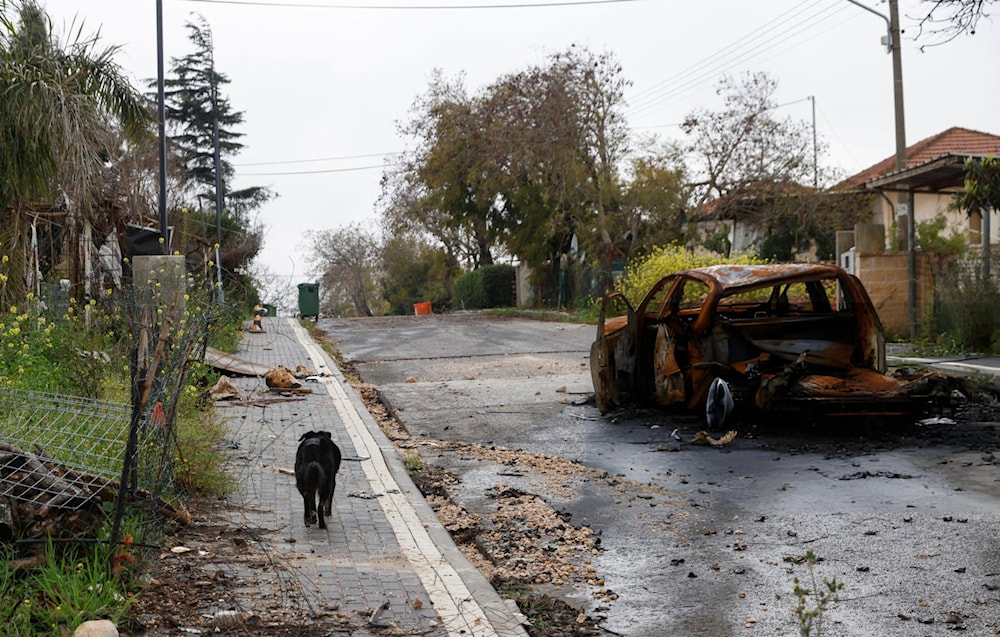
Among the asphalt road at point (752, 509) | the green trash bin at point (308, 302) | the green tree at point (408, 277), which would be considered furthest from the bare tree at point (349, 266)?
the asphalt road at point (752, 509)

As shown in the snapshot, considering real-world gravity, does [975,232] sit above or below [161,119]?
below

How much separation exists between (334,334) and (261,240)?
5372 millimetres

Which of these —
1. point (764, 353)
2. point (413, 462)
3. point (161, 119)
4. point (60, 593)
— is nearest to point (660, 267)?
point (161, 119)

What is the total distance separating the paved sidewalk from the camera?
500 cm

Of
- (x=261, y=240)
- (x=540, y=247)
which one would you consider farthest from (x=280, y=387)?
(x=540, y=247)

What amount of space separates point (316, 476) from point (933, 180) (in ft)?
48.8

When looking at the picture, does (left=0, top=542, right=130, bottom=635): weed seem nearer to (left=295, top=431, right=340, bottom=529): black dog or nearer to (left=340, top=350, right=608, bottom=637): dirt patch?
(left=295, top=431, right=340, bottom=529): black dog

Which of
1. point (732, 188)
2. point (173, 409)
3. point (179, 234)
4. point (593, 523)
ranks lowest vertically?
point (593, 523)

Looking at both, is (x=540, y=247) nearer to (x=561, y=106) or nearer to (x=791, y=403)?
(x=561, y=106)

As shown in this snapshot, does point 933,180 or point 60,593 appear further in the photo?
point 933,180

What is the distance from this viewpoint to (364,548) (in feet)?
20.3

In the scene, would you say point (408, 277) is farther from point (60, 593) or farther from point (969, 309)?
point (60, 593)

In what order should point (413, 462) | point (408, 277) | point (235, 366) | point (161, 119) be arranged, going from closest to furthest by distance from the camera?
point (413, 462), point (235, 366), point (161, 119), point (408, 277)

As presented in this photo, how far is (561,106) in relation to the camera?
35.3 m
